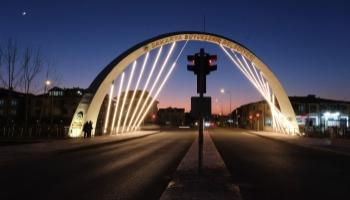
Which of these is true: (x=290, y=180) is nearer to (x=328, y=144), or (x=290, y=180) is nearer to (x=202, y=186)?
(x=202, y=186)

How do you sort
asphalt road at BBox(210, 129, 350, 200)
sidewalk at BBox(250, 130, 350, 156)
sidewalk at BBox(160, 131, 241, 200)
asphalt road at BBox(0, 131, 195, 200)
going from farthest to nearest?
1. sidewalk at BBox(250, 130, 350, 156)
2. asphalt road at BBox(210, 129, 350, 200)
3. asphalt road at BBox(0, 131, 195, 200)
4. sidewalk at BBox(160, 131, 241, 200)

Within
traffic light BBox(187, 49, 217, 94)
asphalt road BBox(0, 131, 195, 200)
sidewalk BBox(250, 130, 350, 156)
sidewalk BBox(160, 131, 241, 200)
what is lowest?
asphalt road BBox(0, 131, 195, 200)

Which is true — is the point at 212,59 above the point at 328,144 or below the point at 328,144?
above

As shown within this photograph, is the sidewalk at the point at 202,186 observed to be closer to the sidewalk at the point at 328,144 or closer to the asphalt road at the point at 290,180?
the asphalt road at the point at 290,180

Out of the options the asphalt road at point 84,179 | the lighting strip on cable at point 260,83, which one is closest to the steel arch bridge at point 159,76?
the lighting strip on cable at point 260,83

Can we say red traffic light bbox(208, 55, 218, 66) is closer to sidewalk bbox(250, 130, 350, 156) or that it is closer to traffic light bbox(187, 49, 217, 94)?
traffic light bbox(187, 49, 217, 94)

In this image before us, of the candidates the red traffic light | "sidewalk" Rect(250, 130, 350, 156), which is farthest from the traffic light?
"sidewalk" Rect(250, 130, 350, 156)

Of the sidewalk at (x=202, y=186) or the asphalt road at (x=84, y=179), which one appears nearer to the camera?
the sidewalk at (x=202, y=186)

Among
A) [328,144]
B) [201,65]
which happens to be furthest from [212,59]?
[328,144]

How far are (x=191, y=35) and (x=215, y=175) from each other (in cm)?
3149

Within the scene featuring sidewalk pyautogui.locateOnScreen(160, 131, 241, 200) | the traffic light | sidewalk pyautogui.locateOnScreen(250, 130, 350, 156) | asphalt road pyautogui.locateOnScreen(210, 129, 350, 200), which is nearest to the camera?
sidewalk pyautogui.locateOnScreen(160, 131, 241, 200)

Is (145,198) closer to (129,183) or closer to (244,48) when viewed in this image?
(129,183)

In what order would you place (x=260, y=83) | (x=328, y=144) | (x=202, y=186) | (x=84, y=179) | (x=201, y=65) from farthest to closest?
(x=260, y=83) → (x=328, y=144) → (x=201, y=65) → (x=84, y=179) → (x=202, y=186)

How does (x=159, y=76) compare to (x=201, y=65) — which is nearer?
(x=201, y=65)
